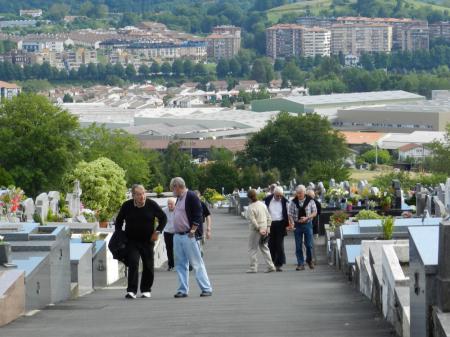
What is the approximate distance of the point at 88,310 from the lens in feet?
33.4

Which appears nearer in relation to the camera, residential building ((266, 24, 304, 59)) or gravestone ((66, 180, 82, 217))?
gravestone ((66, 180, 82, 217))

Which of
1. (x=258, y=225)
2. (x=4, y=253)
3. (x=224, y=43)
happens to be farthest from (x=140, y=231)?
(x=224, y=43)

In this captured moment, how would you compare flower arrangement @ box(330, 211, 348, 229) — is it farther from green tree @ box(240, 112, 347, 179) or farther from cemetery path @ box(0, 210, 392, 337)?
green tree @ box(240, 112, 347, 179)

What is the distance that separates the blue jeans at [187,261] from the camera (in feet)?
37.4

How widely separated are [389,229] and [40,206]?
641cm

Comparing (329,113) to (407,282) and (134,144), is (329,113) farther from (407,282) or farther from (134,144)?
(407,282)

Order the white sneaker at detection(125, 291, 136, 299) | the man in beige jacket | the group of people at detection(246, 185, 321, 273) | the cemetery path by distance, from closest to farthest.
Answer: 1. the cemetery path
2. the white sneaker at detection(125, 291, 136, 299)
3. the man in beige jacket
4. the group of people at detection(246, 185, 321, 273)

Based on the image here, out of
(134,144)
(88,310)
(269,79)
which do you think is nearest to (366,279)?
(88,310)

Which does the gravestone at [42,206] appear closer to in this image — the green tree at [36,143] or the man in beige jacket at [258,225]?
the man in beige jacket at [258,225]

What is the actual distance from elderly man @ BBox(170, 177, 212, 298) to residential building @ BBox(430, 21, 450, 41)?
174 meters

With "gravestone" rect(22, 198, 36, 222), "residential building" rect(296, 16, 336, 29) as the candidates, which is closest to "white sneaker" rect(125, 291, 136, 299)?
"gravestone" rect(22, 198, 36, 222)

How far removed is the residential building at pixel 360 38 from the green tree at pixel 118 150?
132m

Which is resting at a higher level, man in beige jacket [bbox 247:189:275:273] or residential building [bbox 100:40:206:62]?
man in beige jacket [bbox 247:189:275:273]

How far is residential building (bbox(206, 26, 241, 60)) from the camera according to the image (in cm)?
18838
